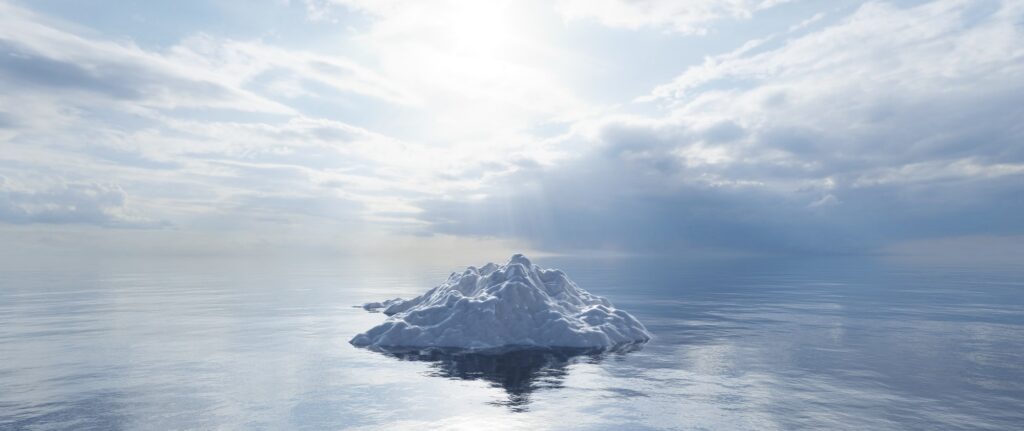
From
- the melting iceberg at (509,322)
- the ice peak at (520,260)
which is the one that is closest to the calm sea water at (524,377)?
the melting iceberg at (509,322)

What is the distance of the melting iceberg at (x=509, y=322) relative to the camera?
37062 millimetres

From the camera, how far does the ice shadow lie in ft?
86.1

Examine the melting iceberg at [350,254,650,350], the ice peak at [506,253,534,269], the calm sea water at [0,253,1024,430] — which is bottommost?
the calm sea water at [0,253,1024,430]

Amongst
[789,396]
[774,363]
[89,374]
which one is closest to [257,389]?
[89,374]

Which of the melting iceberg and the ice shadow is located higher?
Result: the melting iceberg

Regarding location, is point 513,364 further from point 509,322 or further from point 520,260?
point 520,260

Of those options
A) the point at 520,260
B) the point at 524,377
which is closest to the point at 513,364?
the point at 524,377

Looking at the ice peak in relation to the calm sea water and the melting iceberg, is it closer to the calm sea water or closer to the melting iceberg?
the melting iceberg

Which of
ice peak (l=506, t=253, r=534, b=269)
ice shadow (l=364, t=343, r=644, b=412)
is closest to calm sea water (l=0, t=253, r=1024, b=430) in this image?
ice shadow (l=364, t=343, r=644, b=412)

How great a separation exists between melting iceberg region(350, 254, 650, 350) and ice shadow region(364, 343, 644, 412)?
1.18 meters

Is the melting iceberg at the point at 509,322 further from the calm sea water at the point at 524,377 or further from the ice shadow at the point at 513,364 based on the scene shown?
the calm sea water at the point at 524,377

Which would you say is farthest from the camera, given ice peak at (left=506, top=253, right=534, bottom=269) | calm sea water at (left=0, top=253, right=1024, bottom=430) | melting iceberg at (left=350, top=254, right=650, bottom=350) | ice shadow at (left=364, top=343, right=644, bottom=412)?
ice peak at (left=506, top=253, right=534, bottom=269)

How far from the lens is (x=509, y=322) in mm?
38844

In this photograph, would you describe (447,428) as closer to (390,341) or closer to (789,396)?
(789,396)
